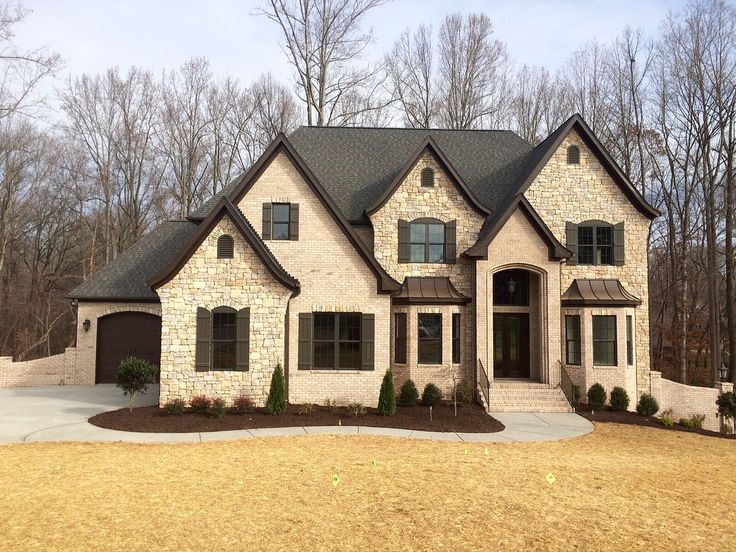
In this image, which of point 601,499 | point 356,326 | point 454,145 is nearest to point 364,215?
point 356,326

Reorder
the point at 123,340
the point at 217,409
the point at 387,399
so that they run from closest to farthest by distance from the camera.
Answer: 1. the point at 217,409
2. the point at 387,399
3. the point at 123,340

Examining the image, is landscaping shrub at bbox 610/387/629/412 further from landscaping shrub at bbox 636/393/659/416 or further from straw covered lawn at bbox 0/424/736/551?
straw covered lawn at bbox 0/424/736/551

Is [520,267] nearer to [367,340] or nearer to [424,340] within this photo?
[424,340]

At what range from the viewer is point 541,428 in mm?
14234

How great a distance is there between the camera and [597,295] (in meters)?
18.3

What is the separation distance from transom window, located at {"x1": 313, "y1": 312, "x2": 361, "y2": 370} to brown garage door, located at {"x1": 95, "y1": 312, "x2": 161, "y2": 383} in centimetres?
839

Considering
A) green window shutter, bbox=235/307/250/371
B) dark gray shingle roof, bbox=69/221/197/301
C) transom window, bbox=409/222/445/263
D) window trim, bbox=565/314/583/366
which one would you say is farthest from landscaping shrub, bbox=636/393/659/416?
dark gray shingle roof, bbox=69/221/197/301

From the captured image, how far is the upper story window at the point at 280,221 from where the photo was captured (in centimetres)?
1745

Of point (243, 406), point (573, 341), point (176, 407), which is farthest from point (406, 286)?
point (176, 407)

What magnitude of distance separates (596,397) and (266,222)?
12.5 meters

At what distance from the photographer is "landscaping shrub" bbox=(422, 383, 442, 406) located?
672 inches

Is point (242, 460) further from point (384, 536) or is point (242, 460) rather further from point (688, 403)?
point (688, 403)

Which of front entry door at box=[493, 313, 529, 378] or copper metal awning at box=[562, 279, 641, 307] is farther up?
copper metal awning at box=[562, 279, 641, 307]

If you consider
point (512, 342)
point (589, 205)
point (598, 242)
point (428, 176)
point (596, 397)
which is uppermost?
point (428, 176)
